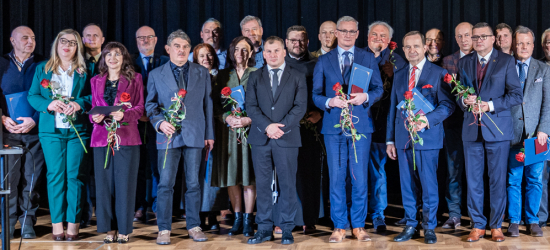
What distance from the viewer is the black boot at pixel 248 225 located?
4.55m

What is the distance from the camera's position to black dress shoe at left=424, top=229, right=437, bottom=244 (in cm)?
423

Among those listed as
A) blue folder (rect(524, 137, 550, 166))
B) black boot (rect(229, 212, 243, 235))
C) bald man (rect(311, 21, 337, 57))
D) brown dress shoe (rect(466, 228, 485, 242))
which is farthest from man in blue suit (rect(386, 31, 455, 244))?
black boot (rect(229, 212, 243, 235))

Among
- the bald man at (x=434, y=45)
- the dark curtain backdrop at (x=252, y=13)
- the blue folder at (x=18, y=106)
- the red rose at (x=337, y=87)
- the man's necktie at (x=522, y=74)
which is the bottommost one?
the blue folder at (x=18, y=106)

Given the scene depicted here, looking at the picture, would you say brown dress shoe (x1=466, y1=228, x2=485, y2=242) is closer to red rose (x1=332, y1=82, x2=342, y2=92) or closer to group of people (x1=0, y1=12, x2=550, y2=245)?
group of people (x1=0, y1=12, x2=550, y2=245)

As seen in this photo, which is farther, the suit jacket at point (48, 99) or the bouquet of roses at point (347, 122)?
the suit jacket at point (48, 99)

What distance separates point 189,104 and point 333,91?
112 cm

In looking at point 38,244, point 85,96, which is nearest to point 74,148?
point 85,96

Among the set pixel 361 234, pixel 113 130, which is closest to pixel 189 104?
pixel 113 130

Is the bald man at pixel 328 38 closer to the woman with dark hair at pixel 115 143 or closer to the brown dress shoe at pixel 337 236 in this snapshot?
the brown dress shoe at pixel 337 236

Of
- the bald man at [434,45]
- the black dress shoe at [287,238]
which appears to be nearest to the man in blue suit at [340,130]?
the black dress shoe at [287,238]

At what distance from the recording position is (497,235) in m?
4.26

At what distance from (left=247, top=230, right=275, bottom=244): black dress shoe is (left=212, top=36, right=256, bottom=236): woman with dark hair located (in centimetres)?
25

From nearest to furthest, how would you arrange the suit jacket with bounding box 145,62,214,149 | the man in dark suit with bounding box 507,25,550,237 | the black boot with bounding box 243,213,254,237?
the suit jacket with bounding box 145,62,214,149, the man in dark suit with bounding box 507,25,550,237, the black boot with bounding box 243,213,254,237

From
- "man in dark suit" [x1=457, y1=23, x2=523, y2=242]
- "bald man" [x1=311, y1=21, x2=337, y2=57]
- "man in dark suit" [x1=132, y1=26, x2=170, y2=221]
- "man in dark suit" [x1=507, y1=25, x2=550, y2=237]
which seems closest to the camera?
"man in dark suit" [x1=457, y1=23, x2=523, y2=242]
